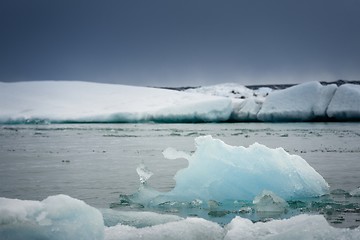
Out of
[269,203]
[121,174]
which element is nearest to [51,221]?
[269,203]

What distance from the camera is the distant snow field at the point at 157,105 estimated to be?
23172 millimetres

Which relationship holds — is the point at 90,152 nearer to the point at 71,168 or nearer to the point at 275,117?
the point at 71,168

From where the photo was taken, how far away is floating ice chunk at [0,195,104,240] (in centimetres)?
303

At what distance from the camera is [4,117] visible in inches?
1061

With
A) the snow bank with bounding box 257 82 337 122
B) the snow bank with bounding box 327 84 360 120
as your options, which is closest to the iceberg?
the snow bank with bounding box 327 84 360 120

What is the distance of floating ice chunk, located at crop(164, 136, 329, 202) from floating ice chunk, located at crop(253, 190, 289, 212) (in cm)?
51

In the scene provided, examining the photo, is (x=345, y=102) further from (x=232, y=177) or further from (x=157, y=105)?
(x=232, y=177)

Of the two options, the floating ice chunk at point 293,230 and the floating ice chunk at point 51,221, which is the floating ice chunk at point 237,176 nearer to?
the floating ice chunk at point 293,230

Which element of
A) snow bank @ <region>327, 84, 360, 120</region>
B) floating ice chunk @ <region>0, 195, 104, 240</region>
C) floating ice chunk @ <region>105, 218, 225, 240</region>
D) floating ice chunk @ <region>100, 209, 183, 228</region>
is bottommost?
floating ice chunk @ <region>100, 209, 183, 228</region>

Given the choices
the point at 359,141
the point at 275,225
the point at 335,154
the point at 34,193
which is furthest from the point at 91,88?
the point at 275,225

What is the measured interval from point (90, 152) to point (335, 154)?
4.66m

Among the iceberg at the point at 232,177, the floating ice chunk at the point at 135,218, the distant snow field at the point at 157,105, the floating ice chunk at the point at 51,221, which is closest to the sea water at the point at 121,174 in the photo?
the iceberg at the point at 232,177

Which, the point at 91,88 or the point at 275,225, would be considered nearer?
the point at 275,225

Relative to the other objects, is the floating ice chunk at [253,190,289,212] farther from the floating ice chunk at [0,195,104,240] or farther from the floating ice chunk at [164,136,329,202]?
the floating ice chunk at [0,195,104,240]
